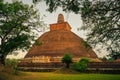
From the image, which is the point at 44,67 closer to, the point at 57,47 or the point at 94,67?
the point at 94,67

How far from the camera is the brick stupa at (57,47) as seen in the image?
178 feet

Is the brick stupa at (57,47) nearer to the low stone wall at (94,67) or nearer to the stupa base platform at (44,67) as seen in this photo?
the stupa base platform at (44,67)

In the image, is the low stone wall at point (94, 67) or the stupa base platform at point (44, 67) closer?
the low stone wall at point (94, 67)

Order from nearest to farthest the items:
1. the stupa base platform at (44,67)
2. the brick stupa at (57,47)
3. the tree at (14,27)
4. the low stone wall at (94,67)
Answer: the tree at (14,27)
the low stone wall at (94,67)
the stupa base platform at (44,67)
the brick stupa at (57,47)

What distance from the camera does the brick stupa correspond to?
5412 cm

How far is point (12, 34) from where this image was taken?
2659 cm

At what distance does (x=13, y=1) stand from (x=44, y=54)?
31.4 meters

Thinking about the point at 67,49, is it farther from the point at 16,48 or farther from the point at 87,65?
the point at 16,48

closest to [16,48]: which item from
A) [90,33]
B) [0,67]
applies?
[0,67]

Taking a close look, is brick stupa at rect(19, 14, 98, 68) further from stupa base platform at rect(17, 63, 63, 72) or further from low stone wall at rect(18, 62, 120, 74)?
low stone wall at rect(18, 62, 120, 74)

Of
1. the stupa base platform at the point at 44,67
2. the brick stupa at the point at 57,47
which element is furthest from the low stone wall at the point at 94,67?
the brick stupa at the point at 57,47

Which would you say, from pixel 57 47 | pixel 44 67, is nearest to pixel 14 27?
pixel 44 67

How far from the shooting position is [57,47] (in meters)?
57.9

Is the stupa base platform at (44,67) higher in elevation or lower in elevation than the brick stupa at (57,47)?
lower
